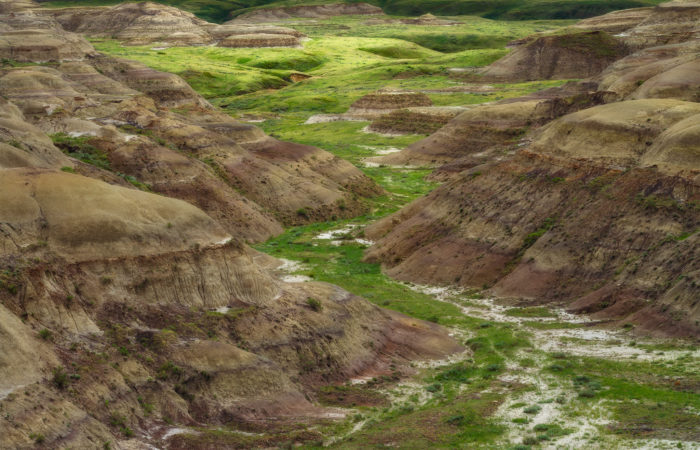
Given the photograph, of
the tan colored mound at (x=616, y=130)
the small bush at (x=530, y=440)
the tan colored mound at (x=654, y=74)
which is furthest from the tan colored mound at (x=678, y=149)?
the small bush at (x=530, y=440)

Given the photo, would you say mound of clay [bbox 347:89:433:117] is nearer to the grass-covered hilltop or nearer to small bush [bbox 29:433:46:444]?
the grass-covered hilltop

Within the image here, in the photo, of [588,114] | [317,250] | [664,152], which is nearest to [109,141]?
[317,250]

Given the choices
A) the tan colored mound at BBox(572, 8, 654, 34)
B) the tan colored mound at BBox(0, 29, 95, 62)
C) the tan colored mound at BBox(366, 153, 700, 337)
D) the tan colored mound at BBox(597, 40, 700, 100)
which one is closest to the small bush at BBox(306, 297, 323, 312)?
the tan colored mound at BBox(366, 153, 700, 337)

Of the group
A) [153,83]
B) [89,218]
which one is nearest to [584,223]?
[89,218]

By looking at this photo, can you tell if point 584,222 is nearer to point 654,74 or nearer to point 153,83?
point 654,74

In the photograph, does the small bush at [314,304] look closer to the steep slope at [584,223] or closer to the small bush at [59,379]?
the small bush at [59,379]

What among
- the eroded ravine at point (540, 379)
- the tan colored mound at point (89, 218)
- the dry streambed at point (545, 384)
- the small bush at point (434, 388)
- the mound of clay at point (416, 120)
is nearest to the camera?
the dry streambed at point (545, 384)
